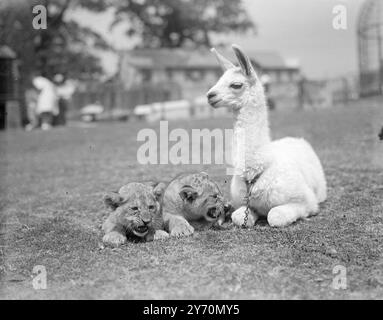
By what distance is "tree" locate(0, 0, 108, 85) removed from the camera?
31.4 metres

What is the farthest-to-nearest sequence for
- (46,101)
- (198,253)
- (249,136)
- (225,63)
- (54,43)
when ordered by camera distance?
(54,43) < (46,101) < (225,63) < (249,136) < (198,253)

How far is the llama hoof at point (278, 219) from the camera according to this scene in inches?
183

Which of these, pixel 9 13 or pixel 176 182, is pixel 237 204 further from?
pixel 9 13

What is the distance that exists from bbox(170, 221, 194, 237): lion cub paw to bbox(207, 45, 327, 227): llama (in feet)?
1.67

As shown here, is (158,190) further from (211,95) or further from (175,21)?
(175,21)

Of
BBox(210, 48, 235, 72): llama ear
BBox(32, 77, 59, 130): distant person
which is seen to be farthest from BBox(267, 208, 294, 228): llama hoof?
BBox(32, 77, 59, 130): distant person

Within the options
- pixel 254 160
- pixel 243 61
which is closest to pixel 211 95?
pixel 243 61

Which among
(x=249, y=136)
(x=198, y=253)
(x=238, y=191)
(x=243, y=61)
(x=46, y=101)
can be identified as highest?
(x=46, y=101)

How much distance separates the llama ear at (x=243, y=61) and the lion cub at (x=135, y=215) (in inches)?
56.5

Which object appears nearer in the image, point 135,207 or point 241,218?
point 135,207

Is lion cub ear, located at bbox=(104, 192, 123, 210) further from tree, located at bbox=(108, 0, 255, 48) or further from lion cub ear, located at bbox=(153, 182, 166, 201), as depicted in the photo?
tree, located at bbox=(108, 0, 255, 48)

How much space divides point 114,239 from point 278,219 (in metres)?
1.60

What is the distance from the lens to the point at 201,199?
15.5 ft

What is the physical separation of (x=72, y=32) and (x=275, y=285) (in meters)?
34.4
